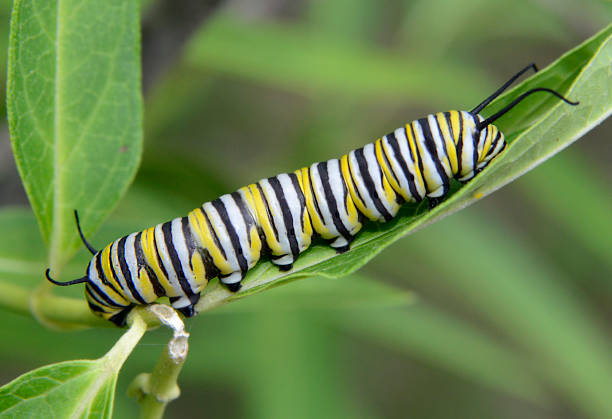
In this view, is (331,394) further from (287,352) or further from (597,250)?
(597,250)

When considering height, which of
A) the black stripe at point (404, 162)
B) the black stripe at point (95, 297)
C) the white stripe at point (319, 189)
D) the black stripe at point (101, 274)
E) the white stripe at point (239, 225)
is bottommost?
the black stripe at point (95, 297)

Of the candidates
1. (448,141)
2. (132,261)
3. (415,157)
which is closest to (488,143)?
(448,141)

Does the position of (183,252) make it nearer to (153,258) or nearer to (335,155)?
(153,258)

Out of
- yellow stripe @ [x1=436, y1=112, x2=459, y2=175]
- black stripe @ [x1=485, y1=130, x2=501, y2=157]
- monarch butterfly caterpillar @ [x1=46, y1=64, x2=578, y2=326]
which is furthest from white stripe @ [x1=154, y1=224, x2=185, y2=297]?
black stripe @ [x1=485, y1=130, x2=501, y2=157]

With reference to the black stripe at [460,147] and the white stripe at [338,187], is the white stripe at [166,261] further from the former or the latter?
the black stripe at [460,147]

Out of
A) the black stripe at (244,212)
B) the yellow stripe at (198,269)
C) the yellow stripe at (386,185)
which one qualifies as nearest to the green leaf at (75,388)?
the yellow stripe at (198,269)

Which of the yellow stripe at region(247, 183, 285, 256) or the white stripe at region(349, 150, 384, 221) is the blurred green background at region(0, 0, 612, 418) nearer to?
the white stripe at region(349, 150, 384, 221)
